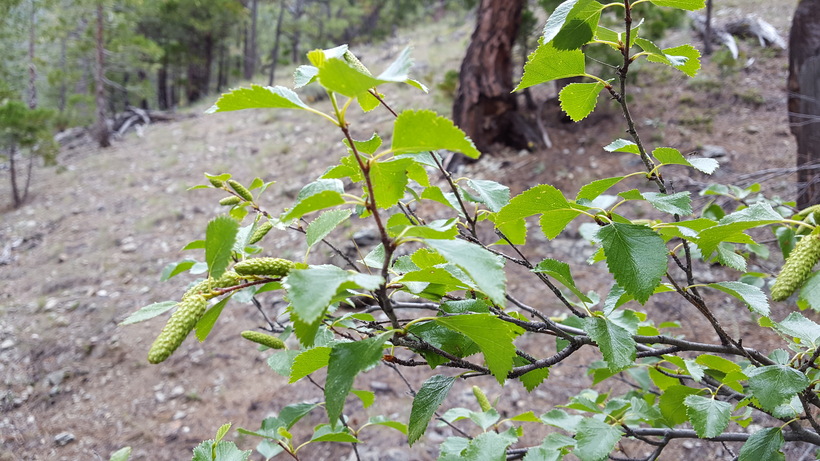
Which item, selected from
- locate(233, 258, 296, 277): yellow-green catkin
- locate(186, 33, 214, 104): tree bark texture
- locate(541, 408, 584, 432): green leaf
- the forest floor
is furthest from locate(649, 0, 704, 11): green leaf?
locate(186, 33, 214, 104): tree bark texture

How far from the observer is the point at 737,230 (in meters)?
0.61

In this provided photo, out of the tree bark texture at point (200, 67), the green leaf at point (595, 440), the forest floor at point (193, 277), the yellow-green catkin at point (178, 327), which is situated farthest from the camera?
the tree bark texture at point (200, 67)

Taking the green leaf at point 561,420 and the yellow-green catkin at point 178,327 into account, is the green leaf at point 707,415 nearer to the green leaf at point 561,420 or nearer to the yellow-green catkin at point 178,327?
the green leaf at point 561,420

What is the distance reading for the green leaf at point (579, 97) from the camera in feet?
2.47

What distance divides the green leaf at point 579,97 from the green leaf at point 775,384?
49 centimetres

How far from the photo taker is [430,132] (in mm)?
474

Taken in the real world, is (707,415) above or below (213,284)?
below

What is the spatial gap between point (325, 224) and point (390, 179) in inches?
4.0

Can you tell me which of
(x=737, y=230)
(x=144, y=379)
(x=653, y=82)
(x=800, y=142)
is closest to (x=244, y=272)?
(x=737, y=230)

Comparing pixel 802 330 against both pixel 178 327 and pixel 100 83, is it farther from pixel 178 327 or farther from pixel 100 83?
pixel 100 83

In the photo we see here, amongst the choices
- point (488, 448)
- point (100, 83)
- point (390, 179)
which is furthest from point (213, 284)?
point (100, 83)

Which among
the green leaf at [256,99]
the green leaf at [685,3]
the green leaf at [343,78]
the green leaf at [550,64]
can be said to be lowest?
the green leaf at [256,99]

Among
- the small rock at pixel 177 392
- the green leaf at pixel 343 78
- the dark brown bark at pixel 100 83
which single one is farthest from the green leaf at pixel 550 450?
the dark brown bark at pixel 100 83

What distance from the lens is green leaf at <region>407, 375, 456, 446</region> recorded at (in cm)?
64
